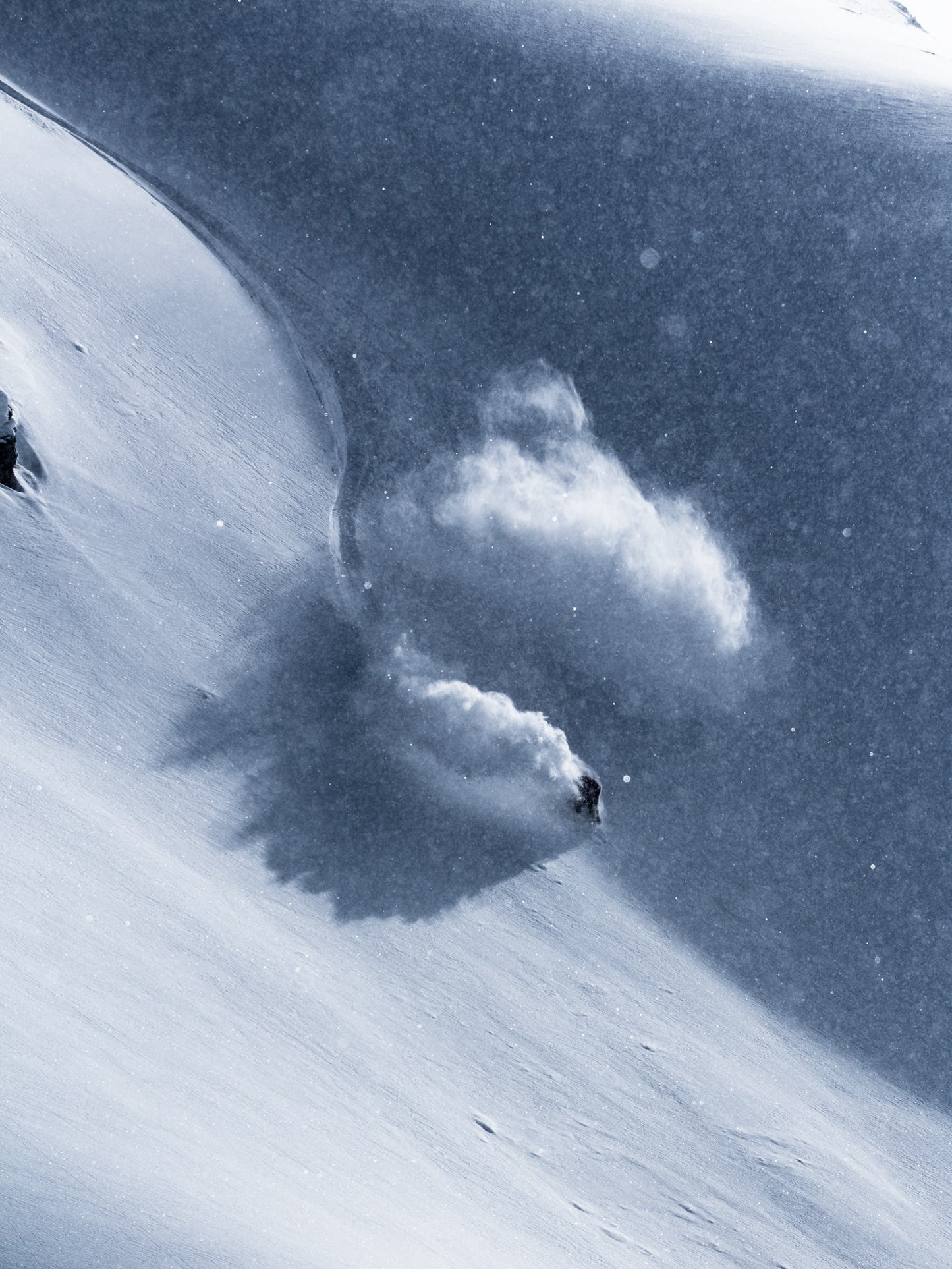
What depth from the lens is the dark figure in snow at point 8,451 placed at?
2188 millimetres

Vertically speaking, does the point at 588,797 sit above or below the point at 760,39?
below

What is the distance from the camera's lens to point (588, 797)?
2.40 metres

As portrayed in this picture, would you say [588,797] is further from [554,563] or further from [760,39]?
[760,39]

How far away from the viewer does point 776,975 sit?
7.95ft

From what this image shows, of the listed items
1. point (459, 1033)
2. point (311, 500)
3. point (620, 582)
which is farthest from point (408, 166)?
point (459, 1033)

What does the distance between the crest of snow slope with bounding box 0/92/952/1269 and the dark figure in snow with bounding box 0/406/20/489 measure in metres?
0.05

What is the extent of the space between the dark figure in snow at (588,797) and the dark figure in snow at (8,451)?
1.64 meters

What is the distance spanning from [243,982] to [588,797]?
0.99 meters

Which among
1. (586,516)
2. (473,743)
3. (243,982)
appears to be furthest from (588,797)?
(243,982)

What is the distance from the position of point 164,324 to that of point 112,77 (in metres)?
0.71

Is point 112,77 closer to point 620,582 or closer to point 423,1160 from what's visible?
point 620,582

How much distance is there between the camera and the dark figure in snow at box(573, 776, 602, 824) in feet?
7.87

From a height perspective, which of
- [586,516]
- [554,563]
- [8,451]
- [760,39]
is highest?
[760,39]

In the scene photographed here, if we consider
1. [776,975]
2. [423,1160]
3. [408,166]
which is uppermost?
[408,166]
